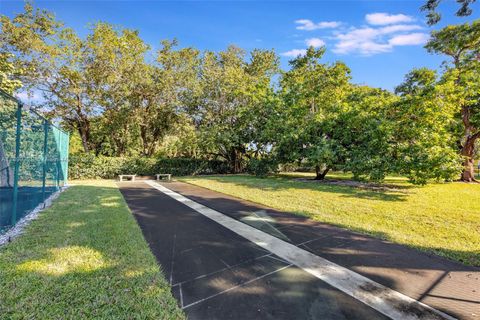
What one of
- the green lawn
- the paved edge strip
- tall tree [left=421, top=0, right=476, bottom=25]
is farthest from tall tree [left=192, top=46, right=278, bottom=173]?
the paved edge strip

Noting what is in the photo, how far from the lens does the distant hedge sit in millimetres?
14539

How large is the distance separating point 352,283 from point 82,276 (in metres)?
3.14

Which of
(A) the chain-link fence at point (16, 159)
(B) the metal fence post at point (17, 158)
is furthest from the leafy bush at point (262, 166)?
(B) the metal fence post at point (17, 158)

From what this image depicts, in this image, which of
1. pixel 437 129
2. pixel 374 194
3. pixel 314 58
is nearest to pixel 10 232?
pixel 374 194

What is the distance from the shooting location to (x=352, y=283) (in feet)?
8.79

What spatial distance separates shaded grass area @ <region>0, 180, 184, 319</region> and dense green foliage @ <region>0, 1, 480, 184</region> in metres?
6.66

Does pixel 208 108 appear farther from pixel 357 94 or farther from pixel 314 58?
pixel 357 94

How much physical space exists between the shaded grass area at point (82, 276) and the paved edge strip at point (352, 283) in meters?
1.72

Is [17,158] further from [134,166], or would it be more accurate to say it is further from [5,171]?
[134,166]

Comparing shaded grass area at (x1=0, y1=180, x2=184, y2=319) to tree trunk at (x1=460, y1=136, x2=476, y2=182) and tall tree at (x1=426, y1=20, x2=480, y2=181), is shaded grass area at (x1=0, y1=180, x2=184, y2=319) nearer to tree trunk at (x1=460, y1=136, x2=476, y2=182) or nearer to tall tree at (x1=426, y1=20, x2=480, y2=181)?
tall tree at (x1=426, y1=20, x2=480, y2=181)

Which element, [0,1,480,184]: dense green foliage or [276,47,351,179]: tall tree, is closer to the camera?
[0,1,480,184]: dense green foliage

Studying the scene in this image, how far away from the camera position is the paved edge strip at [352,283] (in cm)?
220

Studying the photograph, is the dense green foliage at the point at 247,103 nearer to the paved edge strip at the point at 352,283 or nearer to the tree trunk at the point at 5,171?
the tree trunk at the point at 5,171

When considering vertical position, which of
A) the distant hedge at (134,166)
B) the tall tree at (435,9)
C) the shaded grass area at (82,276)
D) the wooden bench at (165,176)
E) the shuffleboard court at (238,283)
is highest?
the tall tree at (435,9)
